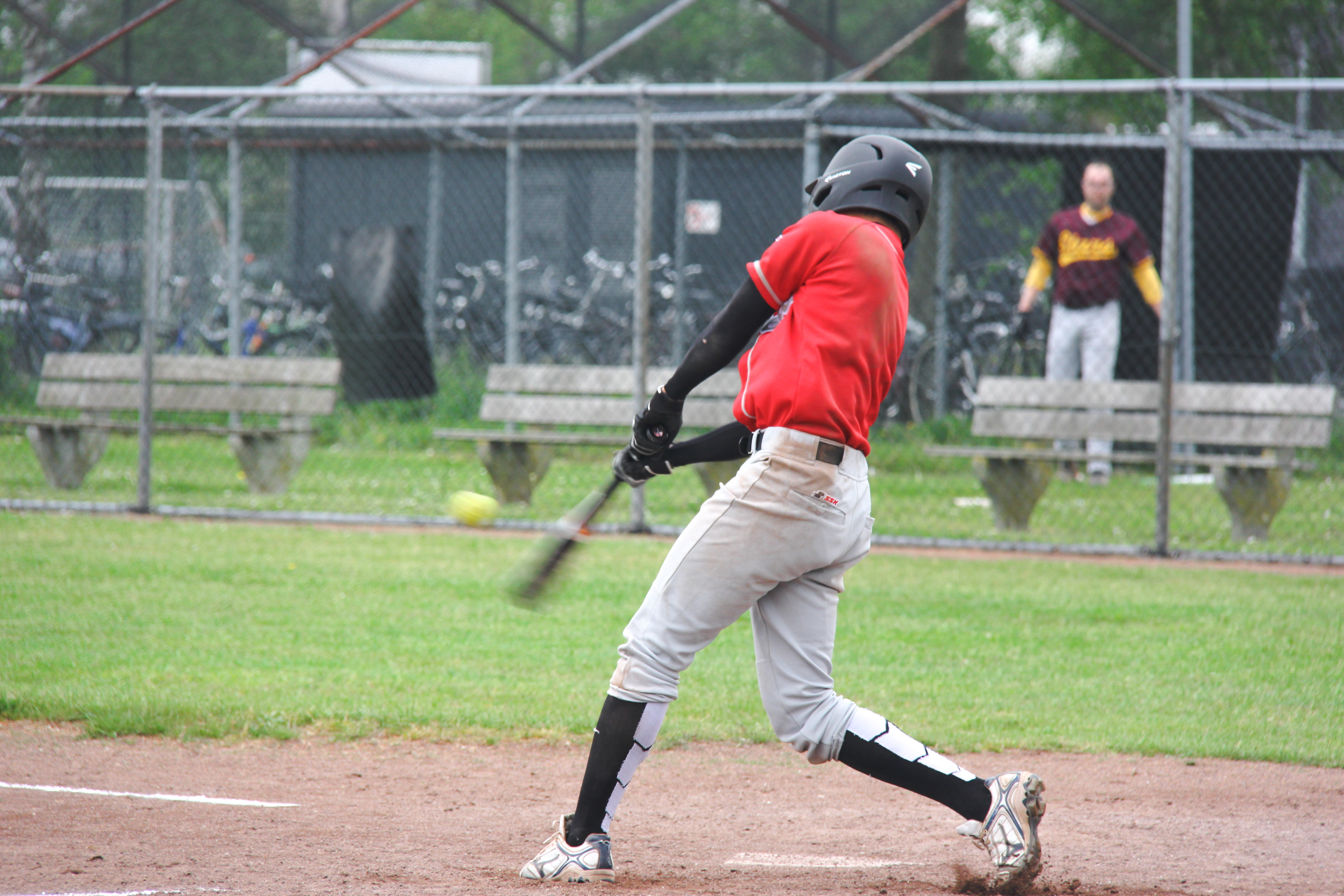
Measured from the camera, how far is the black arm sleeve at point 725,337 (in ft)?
11.0

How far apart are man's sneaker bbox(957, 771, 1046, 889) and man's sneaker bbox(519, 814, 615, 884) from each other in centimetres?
91

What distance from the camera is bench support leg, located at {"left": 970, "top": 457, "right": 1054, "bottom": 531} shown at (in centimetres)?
875

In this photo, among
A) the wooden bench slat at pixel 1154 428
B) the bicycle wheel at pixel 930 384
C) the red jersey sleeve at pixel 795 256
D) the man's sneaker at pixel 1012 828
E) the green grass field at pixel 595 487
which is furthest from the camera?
the bicycle wheel at pixel 930 384

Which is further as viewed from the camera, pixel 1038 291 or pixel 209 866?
pixel 1038 291

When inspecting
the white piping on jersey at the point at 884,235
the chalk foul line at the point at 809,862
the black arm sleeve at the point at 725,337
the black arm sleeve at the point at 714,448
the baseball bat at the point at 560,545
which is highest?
the white piping on jersey at the point at 884,235

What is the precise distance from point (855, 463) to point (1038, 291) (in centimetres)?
719

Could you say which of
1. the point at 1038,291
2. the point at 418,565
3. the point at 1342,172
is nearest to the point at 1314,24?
the point at 1342,172

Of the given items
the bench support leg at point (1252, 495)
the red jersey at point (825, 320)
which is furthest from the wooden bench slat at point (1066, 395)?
the red jersey at point (825, 320)

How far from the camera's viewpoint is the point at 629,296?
16.0 metres

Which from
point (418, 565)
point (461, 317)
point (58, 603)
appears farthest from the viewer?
point (461, 317)

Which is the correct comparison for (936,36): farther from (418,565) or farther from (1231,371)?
(418,565)

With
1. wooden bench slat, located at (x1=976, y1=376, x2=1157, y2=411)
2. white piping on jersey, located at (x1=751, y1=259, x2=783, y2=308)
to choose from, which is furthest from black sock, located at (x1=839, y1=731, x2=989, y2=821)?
wooden bench slat, located at (x1=976, y1=376, x2=1157, y2=411)

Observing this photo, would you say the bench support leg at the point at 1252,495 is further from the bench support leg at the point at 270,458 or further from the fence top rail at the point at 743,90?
the bench support leg at the point at 270,458

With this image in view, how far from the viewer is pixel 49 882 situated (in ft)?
10.9
